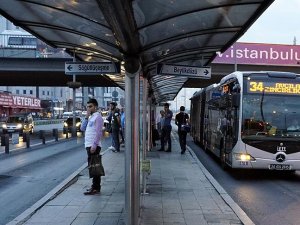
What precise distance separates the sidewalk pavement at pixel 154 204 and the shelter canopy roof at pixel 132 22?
251 centimetres

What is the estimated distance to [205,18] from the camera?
20.5ft

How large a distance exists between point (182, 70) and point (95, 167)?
253 cm

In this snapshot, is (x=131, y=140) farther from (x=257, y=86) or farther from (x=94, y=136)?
(x=257, y=86)

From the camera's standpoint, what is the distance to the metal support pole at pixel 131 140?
20.4ft

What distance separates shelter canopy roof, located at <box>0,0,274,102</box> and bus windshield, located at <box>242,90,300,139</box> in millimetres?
5199

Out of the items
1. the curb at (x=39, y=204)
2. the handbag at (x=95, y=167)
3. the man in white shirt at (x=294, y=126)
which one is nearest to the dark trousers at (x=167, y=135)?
the man in white shirt at (x=294, y=126)

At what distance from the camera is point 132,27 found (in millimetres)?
5082

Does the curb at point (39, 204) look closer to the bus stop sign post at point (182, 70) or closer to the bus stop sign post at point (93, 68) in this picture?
the bus stop sign post at point (93, 68)

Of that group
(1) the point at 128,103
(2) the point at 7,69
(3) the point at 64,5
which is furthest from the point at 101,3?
(2) the point at 7,69

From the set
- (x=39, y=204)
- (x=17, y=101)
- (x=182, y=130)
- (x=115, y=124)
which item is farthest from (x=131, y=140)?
(x=17, y=101)

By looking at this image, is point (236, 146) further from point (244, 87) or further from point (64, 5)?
point (64, 5)

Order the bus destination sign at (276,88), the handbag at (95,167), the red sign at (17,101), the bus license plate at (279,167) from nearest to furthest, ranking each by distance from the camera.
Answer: the handbag at (95,167), the bus license plate at (279,167), the bus destination sign at (276,88), the red sign at (17,101)

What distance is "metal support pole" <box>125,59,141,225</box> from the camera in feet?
20.4

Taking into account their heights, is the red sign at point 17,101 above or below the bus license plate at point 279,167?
above
